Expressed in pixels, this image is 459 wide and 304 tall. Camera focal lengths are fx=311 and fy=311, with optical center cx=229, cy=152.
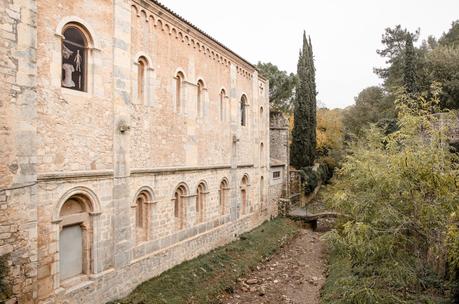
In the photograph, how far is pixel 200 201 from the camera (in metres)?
14.9

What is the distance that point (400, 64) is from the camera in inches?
1169

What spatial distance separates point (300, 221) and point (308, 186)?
6384 mm

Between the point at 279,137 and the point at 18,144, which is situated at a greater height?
the point at 279,137

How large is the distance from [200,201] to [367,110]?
23.6 metres

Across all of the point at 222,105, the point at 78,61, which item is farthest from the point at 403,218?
the point at 222,105

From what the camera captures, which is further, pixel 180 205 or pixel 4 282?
pixel 180 205

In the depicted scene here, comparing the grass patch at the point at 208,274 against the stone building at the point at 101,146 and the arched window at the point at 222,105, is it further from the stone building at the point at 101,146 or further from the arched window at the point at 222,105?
the arched window at the point at 222,105

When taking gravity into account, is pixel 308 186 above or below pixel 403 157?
below

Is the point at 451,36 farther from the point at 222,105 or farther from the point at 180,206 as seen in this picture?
the point at 180,206

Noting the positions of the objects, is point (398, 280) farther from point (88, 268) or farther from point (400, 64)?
point (400, 64)

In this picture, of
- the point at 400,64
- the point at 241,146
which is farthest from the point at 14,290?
the point at 400,64

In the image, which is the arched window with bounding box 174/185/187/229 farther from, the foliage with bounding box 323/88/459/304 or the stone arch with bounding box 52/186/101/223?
the foliage with bounding box 323/88/459/304

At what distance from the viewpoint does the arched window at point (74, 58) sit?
851 centimetres

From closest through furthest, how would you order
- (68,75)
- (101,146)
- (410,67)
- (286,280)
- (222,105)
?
(68,75)
(101,146)
(286,280)
(222,105)
(410,67)
